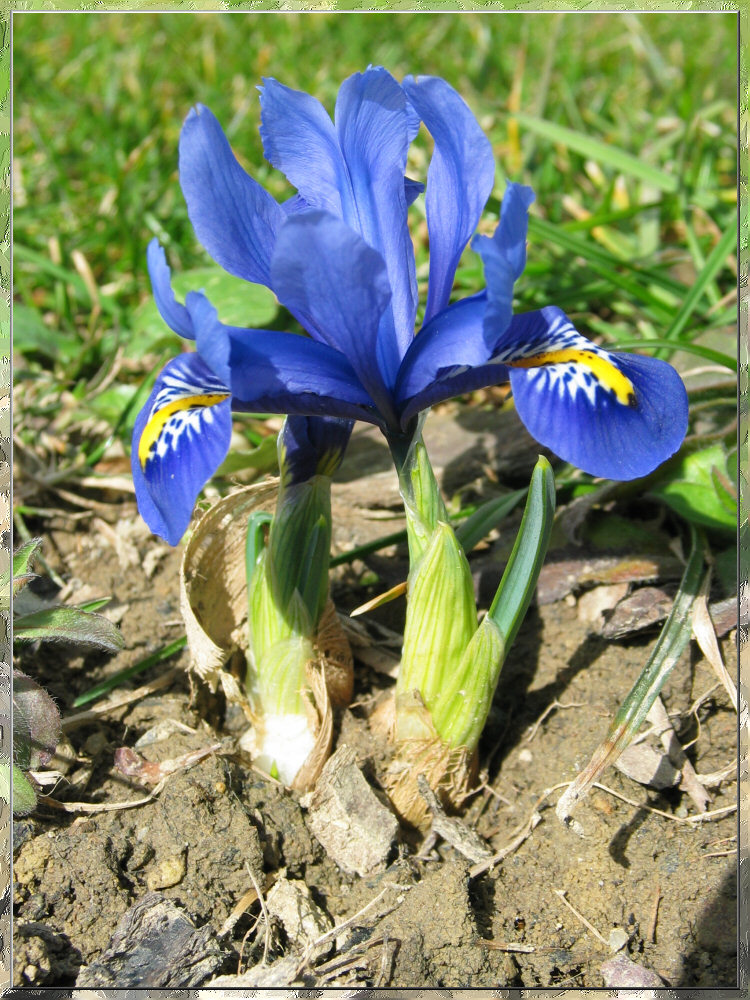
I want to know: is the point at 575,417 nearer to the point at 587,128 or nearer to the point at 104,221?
the point at 104,221

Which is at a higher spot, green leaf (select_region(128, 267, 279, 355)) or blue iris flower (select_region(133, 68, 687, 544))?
blue iris flower (select_region(133, 68, 687, 544))

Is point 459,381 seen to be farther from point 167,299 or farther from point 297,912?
point 297,912

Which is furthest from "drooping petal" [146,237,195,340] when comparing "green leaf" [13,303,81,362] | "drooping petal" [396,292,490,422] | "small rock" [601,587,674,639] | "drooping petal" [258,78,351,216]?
"green leaf" [13,303,81,362]

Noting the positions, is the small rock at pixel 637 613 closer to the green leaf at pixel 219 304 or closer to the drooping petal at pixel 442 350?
the drooping petal at pixel 442 350

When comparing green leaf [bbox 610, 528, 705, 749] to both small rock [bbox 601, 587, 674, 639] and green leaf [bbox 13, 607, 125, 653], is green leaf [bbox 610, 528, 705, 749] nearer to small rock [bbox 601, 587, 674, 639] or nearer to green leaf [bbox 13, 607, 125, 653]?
small rock [bbox 601, 587, 674, 639]

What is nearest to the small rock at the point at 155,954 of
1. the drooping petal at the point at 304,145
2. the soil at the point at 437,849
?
the soil at the point at 437,849

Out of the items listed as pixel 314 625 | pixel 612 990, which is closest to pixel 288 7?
pixel 314 625

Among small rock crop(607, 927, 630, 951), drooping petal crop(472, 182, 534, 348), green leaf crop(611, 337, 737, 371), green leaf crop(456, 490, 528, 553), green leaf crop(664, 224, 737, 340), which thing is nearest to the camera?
drooping petal crop(472, 182, 534, 348)
